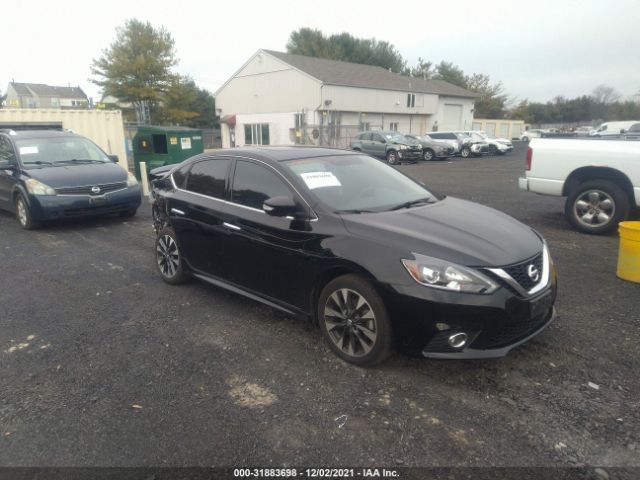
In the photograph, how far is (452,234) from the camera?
10.8ft

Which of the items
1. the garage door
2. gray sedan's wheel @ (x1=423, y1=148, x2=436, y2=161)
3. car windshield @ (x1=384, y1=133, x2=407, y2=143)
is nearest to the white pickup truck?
car windshield @ (x1=384, y1=133, x2=407, y2=143)

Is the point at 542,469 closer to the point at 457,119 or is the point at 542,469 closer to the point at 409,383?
the point at 409,383

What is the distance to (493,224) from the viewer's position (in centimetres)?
364

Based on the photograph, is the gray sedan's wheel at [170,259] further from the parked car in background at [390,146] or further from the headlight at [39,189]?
the parked car in background at [390,146]

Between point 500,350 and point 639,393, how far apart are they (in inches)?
36.9

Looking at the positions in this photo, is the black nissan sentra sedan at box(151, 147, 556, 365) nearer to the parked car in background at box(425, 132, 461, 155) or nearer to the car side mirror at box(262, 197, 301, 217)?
the car side mirror at box(262, 197, 301, 217)

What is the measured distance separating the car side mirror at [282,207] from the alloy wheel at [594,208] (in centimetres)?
564

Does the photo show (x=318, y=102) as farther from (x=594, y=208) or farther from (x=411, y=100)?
(x=594, y=208)

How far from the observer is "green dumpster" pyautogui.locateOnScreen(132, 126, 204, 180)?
518 inches

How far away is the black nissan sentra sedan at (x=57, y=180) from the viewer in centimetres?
770

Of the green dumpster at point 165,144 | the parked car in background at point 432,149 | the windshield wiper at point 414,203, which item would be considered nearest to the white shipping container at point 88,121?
the green dumpster at point 165,144

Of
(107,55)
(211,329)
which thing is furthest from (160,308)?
(107,55)

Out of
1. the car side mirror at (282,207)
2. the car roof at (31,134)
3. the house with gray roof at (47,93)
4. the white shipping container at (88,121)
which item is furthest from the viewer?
the house with gray roof at (47,93)

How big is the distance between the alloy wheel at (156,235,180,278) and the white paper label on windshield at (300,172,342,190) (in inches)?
Answer: 74.8
